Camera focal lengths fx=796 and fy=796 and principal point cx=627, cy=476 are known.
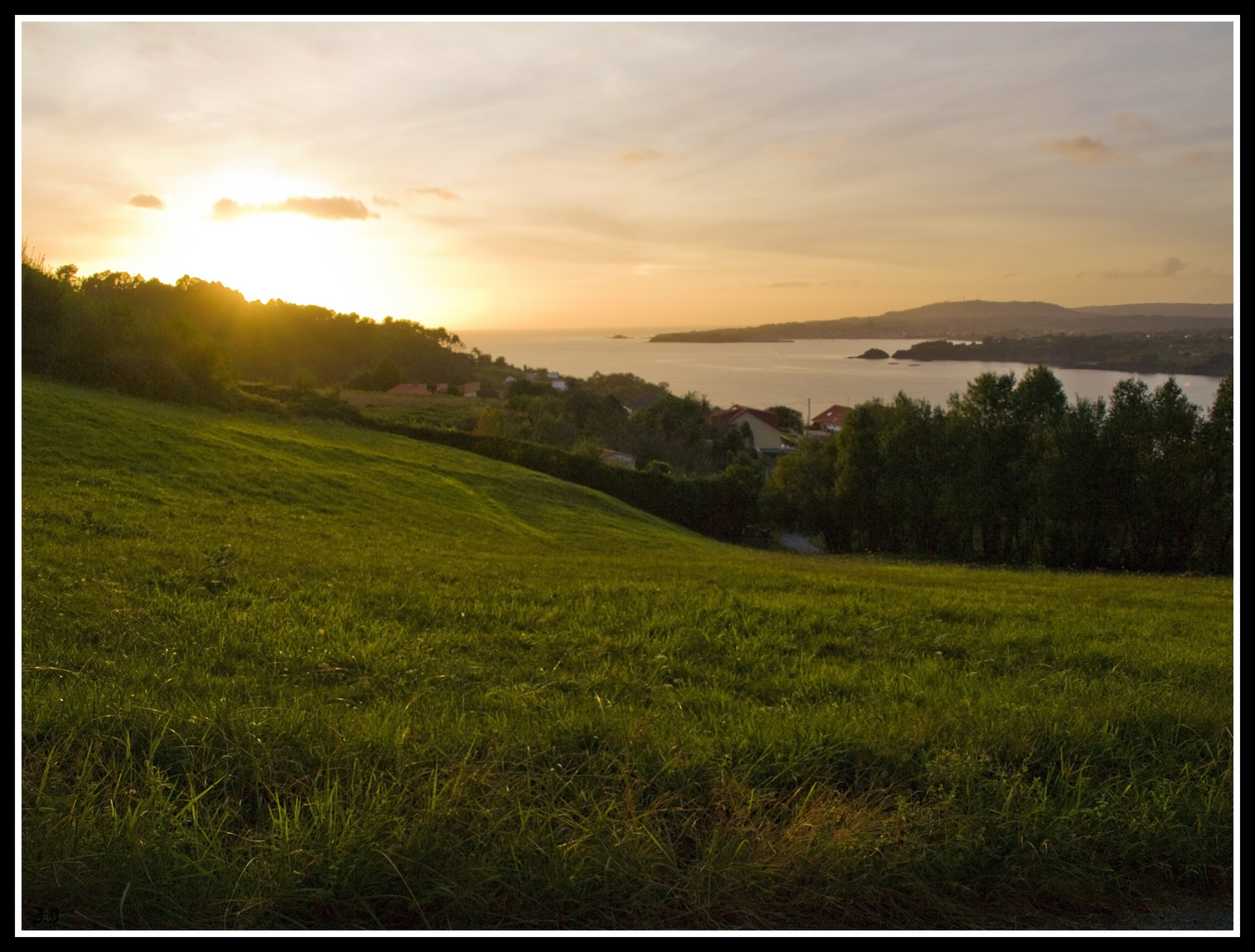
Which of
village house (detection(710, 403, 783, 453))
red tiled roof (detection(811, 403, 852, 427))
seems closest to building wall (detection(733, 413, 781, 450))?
village house (detection(710, 403, 783, 453))

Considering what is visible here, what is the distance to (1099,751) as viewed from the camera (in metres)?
3.54

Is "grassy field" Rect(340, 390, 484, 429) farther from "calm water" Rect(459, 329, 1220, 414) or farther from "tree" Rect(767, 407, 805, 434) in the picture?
"tree" Rect(767, 407, 805, 434)

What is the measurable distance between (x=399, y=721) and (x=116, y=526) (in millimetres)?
7648

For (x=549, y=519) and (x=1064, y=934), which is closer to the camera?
(x=1064, y=934)

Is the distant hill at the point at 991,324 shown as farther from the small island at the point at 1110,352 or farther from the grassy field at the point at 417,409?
the grassy field at the point at 417,409

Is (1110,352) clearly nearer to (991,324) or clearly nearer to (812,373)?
(991,324)

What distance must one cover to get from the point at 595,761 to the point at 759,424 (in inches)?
3168

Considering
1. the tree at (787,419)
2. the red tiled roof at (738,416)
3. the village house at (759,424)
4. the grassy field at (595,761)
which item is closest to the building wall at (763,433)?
the village house at (759,424)

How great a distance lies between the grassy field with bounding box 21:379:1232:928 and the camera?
2588 millimetres

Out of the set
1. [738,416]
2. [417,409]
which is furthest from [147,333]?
[738,416]

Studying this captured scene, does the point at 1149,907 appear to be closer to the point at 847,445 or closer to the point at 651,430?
the point at 847,445
